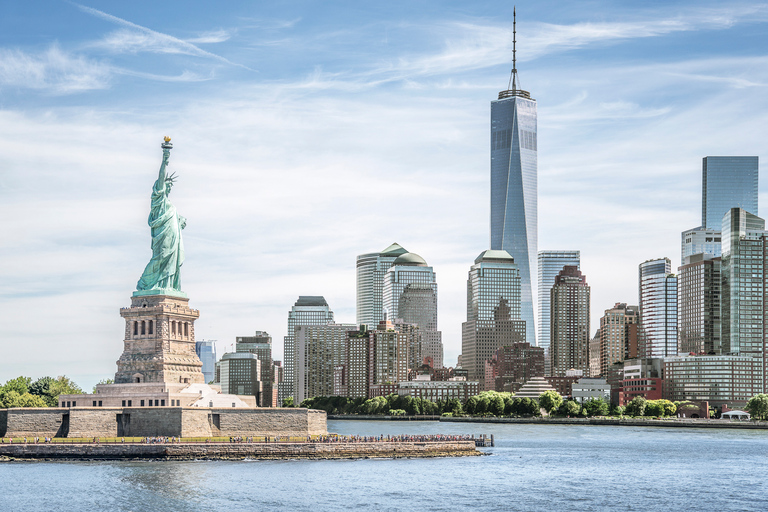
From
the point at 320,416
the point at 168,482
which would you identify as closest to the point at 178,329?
the point at 320,416

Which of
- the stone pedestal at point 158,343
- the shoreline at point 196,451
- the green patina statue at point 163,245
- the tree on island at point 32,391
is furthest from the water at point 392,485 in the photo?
the tree on island at point 32,391

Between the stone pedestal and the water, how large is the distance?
81.5 ft

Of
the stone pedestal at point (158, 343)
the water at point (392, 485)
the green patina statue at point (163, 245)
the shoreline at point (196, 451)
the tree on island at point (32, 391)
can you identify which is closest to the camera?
the water at point (392, 485)

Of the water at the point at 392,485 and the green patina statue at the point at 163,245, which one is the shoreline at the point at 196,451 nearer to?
the water at the point at 392,485

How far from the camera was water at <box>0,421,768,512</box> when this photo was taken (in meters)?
86.5

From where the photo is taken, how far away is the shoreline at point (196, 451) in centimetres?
11112

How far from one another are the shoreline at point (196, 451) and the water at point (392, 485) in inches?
97.4

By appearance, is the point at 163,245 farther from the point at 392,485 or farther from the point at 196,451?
the point at 392,485

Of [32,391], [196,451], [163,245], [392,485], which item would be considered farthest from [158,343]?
[32,391]

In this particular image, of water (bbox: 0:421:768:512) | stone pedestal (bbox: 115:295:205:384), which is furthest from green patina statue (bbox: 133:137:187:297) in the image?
water (bbox: 0:421:768:512)

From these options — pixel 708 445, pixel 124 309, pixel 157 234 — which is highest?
pixel 157 234

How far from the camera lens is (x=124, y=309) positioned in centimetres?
13950

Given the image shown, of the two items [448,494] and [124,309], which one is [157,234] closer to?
[124,309]

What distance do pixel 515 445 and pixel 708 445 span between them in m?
31.0
